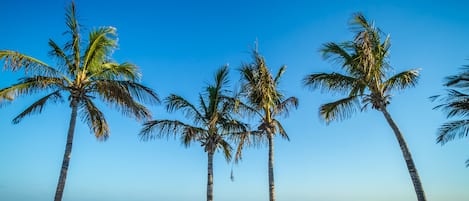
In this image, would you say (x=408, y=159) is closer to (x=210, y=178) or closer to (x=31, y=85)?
(x=210, y=178)

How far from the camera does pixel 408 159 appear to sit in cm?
1252

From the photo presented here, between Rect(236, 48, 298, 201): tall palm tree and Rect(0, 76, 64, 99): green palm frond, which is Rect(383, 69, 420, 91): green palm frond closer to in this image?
Rect(236, 48, 298, 201): tall palm tree

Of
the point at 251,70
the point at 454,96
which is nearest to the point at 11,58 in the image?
the point at 251,70

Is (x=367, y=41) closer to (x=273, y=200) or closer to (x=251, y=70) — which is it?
(x=251, y=70)

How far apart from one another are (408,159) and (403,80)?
3.32 metres

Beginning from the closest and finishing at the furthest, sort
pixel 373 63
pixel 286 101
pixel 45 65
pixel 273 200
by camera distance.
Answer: pixel 45 65 → pixel 373 63 → pixel 273 200 → pixel 286 101

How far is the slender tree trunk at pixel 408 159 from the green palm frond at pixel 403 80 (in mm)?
1158

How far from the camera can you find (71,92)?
42.5 feet

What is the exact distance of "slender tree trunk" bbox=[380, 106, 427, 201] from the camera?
39.1 ft

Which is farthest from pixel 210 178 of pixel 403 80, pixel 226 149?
pixel 403 80

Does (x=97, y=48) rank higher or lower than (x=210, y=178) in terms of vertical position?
higher

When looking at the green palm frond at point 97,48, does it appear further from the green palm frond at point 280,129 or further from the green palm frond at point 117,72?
the green palm frond at point 280,129

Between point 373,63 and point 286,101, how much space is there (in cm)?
457

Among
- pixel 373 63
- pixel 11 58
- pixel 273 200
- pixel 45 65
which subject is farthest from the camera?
pixel 273 200
